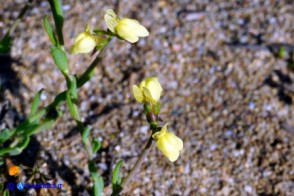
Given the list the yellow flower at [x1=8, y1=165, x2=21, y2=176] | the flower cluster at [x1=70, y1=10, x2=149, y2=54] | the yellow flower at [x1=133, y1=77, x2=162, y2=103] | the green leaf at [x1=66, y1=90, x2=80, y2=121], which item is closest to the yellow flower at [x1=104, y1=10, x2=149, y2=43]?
the flower cluster at [x1=70, y1=10, x2=149, y2=54]

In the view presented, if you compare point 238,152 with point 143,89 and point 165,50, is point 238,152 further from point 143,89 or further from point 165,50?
point 143,89

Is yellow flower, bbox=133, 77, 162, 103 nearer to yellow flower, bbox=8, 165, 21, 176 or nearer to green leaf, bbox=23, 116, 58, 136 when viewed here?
green leaf, bbox=23, 116, 58, 136

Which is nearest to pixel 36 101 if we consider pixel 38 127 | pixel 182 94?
pixel 38 127

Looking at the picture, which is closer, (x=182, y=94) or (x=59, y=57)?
(x=59, y=57)

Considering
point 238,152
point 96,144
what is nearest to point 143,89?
point 96,144

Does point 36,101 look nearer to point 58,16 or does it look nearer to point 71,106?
point 71,106

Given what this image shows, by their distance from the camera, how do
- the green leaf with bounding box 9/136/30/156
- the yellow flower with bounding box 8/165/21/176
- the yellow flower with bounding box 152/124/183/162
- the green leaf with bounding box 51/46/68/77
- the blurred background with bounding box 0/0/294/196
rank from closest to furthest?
the yellow flower with bounding box 152/124/183/162 → the green leaf with bounding box 51/46/68/77 → the green leaf with bounding box 9/136/30/156 → the yellow flower with bounding box 8/165/21/176 → the blurred background with bounding box 0/0/294/196

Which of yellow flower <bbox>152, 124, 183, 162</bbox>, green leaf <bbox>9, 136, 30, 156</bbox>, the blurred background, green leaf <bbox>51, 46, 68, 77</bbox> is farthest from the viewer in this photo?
the blurred background
